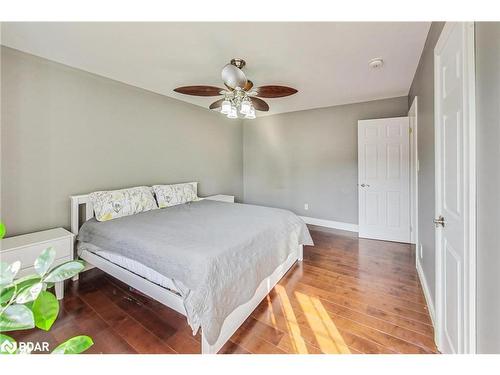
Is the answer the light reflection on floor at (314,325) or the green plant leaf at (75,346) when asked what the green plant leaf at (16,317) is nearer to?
the green plant leaf at (75,346)

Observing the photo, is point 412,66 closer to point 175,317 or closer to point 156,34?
point 156,34

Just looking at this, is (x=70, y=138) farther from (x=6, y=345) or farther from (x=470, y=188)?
(x=470, y=188)

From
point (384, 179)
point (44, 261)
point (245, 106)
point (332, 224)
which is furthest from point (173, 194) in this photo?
point (384, 179)

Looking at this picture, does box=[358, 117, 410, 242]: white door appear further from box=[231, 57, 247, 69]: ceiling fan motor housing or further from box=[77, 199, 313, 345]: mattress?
box=[231, 57, 247, 69]: ceiling fan motor housing

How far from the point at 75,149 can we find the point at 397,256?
13.8 feet

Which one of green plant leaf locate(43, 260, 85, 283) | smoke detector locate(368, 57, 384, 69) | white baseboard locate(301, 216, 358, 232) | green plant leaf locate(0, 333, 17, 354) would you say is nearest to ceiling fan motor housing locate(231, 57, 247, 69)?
smoke detector locate(368, 57, 384, 69)

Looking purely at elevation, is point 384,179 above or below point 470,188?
above

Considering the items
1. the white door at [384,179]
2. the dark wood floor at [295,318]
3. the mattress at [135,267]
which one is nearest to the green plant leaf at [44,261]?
the mattress at [135,267]

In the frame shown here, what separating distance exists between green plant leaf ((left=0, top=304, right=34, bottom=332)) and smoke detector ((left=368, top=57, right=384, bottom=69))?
307 cm

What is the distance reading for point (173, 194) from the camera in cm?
319

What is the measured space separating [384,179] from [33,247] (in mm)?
4381

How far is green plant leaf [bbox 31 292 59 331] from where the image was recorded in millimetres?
619

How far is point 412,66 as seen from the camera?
243 cm

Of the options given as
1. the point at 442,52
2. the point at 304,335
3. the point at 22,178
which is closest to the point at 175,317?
the point at 304,335
